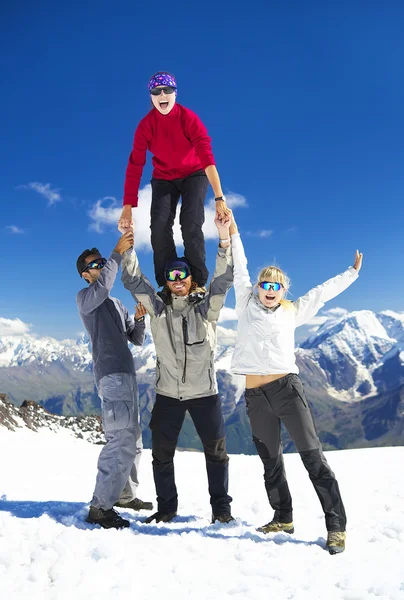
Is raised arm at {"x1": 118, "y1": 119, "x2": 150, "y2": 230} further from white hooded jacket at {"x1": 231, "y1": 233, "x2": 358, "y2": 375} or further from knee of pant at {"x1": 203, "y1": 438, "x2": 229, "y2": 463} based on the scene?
knee of pant at {"x1": 203, "y1": 438, "x2": 229, "y2": 463}

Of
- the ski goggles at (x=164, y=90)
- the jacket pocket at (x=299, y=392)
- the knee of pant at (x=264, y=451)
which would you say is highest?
the ski goggles at (x=164, y=90)

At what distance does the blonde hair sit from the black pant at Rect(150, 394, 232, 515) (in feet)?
6.12

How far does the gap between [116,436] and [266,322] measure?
296cm

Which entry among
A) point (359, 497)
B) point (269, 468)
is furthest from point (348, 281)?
point (359, 497)

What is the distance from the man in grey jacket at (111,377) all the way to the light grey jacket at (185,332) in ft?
1.58

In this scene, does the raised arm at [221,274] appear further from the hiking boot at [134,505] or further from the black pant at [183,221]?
the hiking boot at [134,505]

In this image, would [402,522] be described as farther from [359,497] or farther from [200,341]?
[200,341]

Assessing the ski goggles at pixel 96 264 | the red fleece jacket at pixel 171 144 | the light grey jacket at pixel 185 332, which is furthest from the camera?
the ski goggles at pixel 96 264

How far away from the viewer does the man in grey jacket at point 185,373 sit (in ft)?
24.7

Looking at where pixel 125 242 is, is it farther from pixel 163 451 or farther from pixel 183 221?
pixel 163 451

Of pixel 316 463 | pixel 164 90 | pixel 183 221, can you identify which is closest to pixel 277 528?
pixel 316 463

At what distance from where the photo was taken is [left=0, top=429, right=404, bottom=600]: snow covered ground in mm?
5082

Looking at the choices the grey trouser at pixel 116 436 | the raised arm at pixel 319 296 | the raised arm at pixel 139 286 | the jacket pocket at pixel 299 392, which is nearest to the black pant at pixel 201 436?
the grey trouser at pixel 116 436

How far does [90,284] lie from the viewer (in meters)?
8.09
